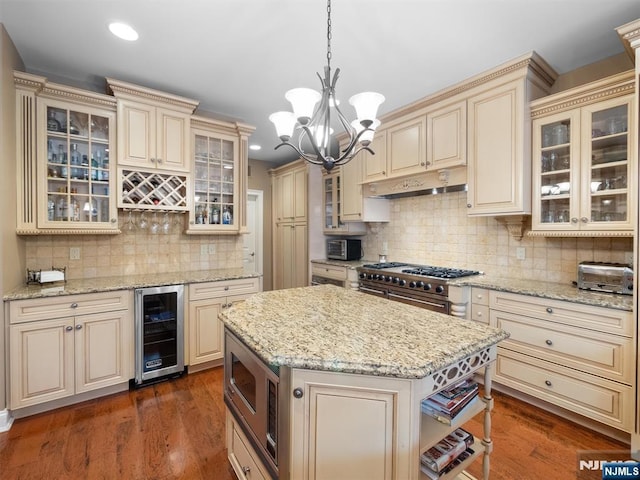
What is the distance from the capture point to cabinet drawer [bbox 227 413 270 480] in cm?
141

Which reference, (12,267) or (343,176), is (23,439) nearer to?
(12,267)

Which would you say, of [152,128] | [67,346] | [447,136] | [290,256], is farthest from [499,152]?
[67,346]

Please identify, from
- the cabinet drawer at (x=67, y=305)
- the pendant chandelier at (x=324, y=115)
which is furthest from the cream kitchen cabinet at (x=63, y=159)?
the pendant chandelier at (x=324, y=115)

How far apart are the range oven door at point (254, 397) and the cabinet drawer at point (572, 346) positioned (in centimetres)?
205

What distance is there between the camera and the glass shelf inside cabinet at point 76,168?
8.25 ft

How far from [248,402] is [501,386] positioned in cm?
219

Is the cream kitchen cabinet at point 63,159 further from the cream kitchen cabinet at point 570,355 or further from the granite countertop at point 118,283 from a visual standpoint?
the cream kitchen cabinet at point 570,355

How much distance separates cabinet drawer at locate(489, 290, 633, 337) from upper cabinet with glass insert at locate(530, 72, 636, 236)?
0.53 metres

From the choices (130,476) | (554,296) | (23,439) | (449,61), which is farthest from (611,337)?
(23,439)

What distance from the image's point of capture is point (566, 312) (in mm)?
2119

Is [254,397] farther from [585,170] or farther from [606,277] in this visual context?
[585,170]

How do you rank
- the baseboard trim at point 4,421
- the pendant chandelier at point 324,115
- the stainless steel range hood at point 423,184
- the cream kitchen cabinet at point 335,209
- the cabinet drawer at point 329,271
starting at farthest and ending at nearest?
the cream kitchen cabinet at point 335,209 → the cabinet drawer at point 329,271 → the stainless steel range hood at point 423,184 → the baseboard trim at point 4,421 → the pendant chandelier at point 324,115

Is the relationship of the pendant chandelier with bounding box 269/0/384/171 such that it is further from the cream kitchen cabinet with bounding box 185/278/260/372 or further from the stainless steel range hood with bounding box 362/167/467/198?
the cream kitchen cabinet with bounding box 185/278/260/372

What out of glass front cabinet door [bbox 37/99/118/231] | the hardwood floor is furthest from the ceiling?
the hardwood floor
